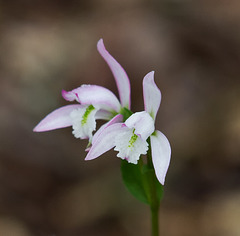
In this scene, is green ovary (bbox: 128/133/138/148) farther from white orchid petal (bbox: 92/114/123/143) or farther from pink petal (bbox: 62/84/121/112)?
pink petal (bbox: 62/84/121/112)

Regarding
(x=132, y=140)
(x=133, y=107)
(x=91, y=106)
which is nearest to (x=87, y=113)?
(x=91, y=106)

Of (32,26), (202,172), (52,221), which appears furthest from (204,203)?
(32,26)

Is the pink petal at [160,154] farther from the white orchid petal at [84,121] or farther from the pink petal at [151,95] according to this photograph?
the white orchid petal at [84,121]

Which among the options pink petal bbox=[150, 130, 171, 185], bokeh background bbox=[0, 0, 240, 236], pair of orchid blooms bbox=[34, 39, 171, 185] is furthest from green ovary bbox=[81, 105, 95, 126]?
bokeh background bbox=[0, 0, 240, 236]

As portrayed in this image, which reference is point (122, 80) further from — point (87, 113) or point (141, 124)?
point (141, 124)

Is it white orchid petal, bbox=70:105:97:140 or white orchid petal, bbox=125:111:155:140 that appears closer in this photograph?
white orchid petal, bbox=125:111:155:140

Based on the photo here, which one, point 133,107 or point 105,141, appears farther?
point 133,107

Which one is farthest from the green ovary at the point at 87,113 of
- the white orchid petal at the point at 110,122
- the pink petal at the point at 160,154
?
the pink petal at the point at 160,154
